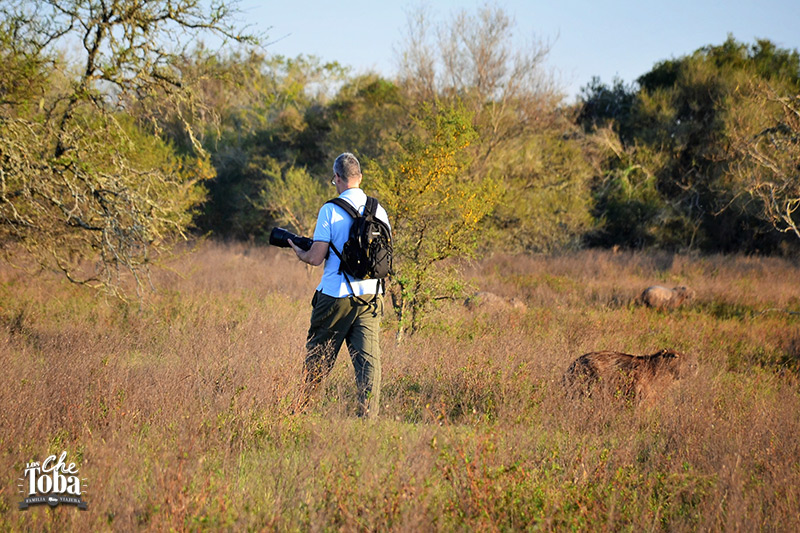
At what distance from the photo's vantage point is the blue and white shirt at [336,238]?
148 inches

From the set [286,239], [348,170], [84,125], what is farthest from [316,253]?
[84,125]

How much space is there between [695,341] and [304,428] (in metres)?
6.33

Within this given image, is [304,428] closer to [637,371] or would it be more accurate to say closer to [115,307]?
[637,371]

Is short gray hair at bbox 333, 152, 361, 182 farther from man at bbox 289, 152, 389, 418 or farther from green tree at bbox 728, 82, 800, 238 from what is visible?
green tree at bbox 728, 82, 800, 238

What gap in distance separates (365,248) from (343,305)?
0.41m

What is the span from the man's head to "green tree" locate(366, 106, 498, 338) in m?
2.56

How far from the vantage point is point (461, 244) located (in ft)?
21.4

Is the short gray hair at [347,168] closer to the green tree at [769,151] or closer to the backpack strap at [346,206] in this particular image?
the backpack strap at [346,206]

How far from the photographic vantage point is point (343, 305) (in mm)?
3809

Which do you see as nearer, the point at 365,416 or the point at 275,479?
the point at 275,479

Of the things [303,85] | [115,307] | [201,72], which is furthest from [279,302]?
[303,85]

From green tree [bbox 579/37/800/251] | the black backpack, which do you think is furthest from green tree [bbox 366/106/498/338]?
green tree [bbox 579/37/800/251]

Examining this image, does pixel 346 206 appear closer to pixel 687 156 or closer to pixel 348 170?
pixel 348 170

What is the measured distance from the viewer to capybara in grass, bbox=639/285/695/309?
11.0 meters
